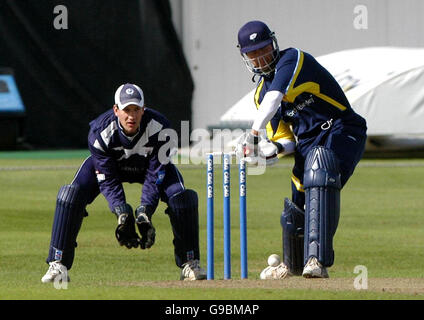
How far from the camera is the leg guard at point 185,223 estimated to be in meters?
9.24

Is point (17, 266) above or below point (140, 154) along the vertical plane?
below

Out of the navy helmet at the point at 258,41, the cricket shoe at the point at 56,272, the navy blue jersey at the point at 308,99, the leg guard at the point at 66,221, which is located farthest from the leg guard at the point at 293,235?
the cricket shoe at the point at 56,272

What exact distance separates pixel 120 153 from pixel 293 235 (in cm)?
148

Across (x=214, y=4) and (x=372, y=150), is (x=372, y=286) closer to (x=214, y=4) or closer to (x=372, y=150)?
(x=372, y=150)

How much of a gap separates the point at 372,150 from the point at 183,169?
4935 mm

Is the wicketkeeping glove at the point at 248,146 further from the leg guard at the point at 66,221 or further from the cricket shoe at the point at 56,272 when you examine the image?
the cricket shoe at the point at 56,272

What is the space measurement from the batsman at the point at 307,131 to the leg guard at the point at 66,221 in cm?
142

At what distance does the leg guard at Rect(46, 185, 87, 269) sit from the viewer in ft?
30.0

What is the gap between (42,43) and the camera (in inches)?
1095

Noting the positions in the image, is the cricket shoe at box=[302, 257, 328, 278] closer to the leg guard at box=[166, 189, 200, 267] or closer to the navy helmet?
the leg guard at box=[166, 189, 200, 267]

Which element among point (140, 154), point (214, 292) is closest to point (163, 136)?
point (140, 154)

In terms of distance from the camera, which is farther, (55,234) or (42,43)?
(42,43)

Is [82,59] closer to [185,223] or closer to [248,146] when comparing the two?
[185,223]

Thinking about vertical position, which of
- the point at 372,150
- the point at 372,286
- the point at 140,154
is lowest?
the point at 372,150
